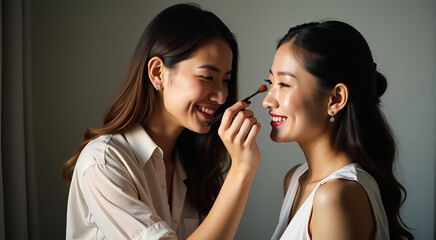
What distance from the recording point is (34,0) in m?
1.90

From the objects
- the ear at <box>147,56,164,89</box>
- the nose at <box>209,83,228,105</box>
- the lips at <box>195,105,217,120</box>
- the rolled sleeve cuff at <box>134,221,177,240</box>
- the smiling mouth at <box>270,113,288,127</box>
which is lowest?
the rolled sleeve cuff at <box>134,221,177,240</box>

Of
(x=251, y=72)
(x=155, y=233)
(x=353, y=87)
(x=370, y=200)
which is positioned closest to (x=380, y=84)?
(x=353, y=87)

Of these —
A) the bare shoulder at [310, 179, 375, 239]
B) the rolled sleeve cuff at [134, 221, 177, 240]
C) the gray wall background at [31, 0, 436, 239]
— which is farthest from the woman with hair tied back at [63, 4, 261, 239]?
the gray wall background at [31, 0, 436, 239]

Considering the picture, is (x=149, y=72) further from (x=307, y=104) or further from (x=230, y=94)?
(x=307, y=104)

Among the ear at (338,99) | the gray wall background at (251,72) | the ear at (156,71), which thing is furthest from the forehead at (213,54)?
the gray wall background at (251,72)

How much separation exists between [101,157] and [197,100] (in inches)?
13.7

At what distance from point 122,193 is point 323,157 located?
2.01 ft

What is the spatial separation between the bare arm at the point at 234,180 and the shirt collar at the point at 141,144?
28 centimetres

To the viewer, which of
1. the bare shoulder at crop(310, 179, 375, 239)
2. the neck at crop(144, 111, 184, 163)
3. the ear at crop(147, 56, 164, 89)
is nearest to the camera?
the bare shoulder at crop(310, 179, 375, 239)

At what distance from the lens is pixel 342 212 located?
3.17 feet

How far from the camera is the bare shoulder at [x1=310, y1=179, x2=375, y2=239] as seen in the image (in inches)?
37.9

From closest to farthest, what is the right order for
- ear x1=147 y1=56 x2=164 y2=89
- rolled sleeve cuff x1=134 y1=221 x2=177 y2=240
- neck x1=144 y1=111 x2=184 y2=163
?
rolled sleeve cuff x1=134 y1=221 x2=177 y2=240
ear x1=147 y1=56 x2=164 y2=89
neck x1=144 y1=111 x2=184 y2=163

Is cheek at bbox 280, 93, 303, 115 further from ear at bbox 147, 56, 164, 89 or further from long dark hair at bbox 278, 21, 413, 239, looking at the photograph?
ear at bbox 147, 56, 164, 89

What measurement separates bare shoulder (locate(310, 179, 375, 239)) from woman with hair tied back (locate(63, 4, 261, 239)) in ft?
0.77
